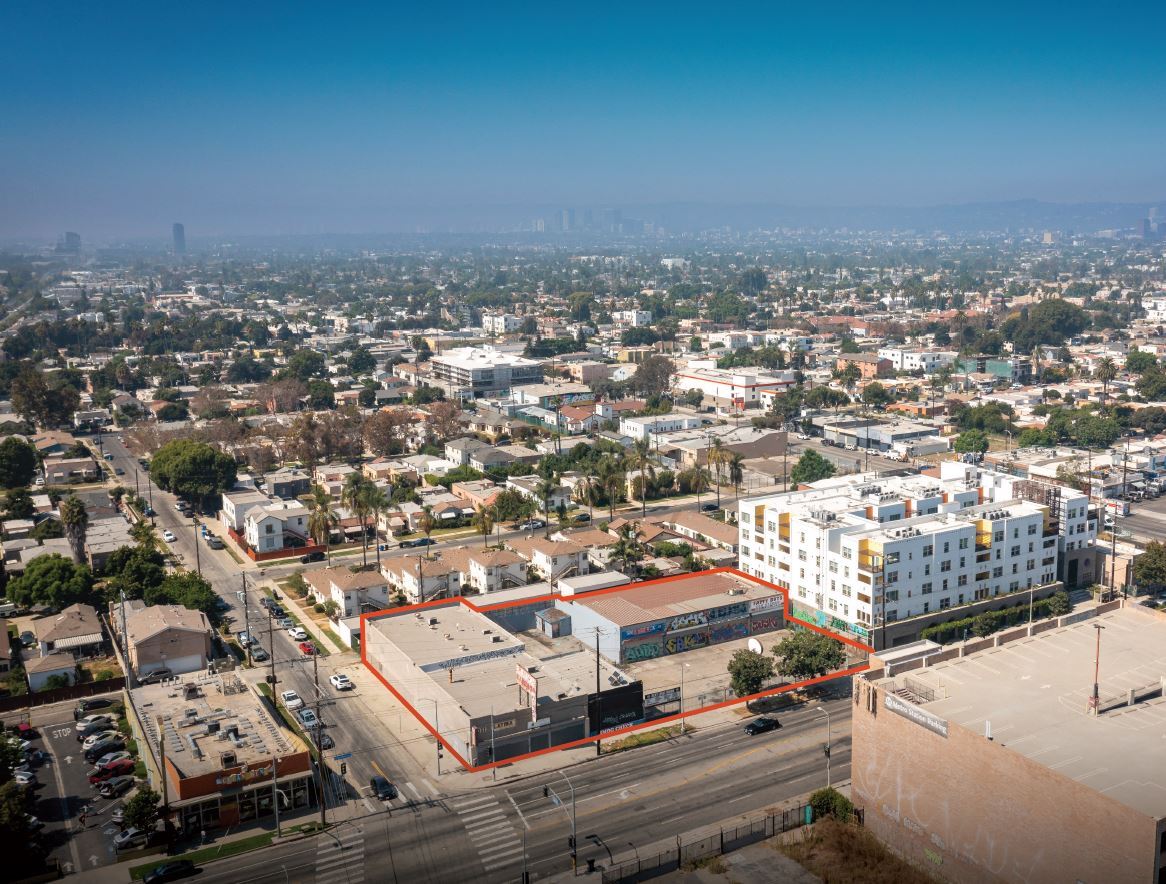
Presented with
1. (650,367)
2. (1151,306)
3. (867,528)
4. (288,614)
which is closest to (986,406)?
(650,367)

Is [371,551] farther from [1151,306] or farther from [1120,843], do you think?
[1151,306]

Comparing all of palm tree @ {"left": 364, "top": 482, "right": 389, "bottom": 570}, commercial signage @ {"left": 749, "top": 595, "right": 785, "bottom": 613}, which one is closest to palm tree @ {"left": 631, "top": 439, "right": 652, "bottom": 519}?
palm tree @ {"left": 364, "top": 482, "right": 389, "bottom": 570}

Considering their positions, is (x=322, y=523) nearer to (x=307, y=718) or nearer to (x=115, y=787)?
(x=307, y=718)

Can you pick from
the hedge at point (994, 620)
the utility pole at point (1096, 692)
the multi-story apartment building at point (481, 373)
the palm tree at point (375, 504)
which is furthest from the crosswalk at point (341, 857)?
the multi-story apartment building at point (481, 373)

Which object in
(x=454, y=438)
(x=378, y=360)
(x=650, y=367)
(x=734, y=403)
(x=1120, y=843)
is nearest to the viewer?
(x=1120, y=843)

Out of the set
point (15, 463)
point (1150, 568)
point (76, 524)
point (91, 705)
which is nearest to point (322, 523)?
point (76, 524)

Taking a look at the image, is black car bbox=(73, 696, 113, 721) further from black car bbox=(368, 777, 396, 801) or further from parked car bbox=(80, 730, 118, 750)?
black car bbox=(368, 777, 396, 801)
